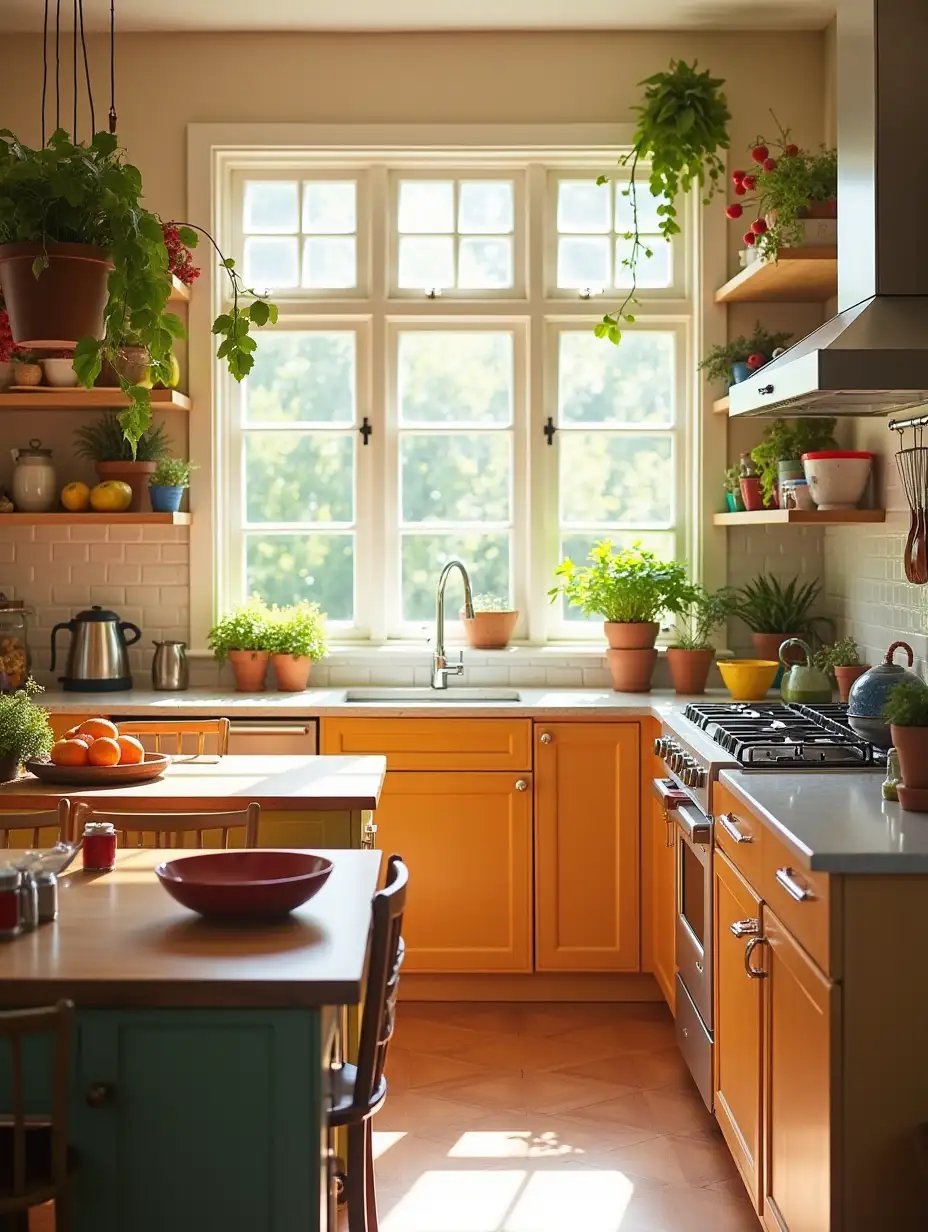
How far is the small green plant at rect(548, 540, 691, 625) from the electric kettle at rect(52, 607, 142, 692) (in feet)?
5.35

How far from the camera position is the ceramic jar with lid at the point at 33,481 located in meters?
5.16

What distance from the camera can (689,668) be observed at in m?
5.14

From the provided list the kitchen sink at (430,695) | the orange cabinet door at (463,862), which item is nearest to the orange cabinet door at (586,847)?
the orange cabinet door at (463,862)

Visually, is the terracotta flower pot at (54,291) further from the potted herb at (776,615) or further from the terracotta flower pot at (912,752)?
the potted herb at (776,615)

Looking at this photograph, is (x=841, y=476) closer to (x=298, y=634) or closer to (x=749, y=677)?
(x=749, y=677)

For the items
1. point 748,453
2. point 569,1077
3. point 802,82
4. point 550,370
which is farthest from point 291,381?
point 569,1077

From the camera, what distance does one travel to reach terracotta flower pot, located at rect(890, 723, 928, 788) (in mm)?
2791

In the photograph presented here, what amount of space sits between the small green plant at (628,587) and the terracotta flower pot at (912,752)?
7.51ft

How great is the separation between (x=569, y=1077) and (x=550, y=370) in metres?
2.66

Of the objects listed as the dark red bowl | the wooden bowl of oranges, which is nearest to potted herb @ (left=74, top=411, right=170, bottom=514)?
the wooden bowl of oranges

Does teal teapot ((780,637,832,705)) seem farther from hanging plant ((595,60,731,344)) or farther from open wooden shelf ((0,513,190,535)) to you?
open wooden shelf ((0,513,190,535))

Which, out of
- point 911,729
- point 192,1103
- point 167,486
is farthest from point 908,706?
point 167,486

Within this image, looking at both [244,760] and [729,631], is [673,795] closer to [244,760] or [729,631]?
[244,760]

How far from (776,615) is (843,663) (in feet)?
2.32
